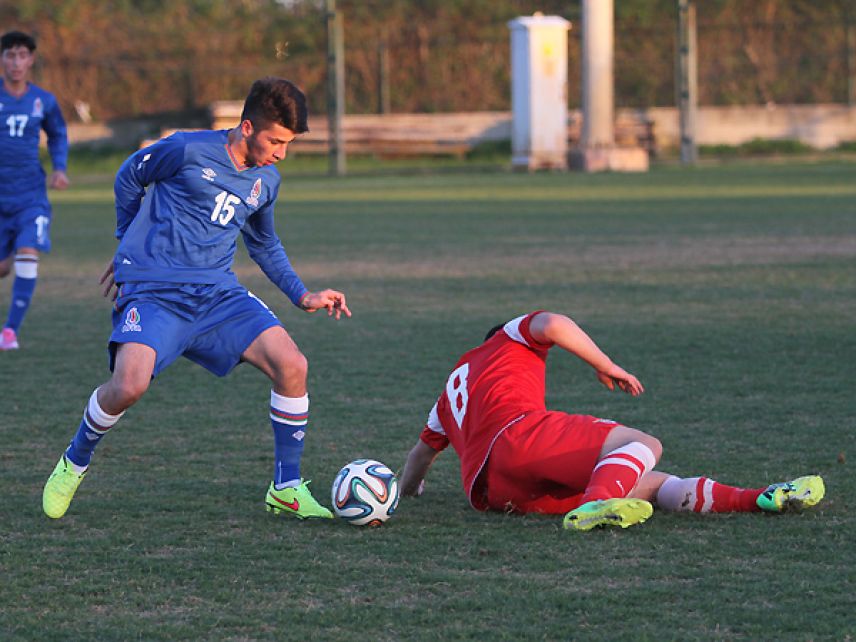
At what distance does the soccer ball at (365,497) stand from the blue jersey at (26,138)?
5197mm

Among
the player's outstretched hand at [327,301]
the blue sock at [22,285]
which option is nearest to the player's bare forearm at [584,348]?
the player's outstretched hand at [327,301]

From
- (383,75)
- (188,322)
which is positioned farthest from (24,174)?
(383,75)

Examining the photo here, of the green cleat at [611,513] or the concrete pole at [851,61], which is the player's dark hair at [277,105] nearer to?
the green cleat at [611,513]

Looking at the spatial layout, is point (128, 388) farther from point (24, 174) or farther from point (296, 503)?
point (24, 174)

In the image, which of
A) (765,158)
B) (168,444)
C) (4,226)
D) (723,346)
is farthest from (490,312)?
(765,158)

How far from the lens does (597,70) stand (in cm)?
2762

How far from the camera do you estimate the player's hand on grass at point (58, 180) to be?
8.92 meters

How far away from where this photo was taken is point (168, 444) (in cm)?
588

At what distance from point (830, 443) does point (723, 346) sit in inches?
101

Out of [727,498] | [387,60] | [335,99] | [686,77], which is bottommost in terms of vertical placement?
[727,498]

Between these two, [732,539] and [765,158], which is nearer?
[732,539]

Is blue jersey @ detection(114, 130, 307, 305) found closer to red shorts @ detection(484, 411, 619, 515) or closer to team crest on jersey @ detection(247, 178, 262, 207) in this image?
team crest on jersey @ detection(247, 178, 262, 207)

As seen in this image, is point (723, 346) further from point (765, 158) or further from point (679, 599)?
point (765, 158)

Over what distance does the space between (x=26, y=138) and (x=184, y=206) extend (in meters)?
4.85
